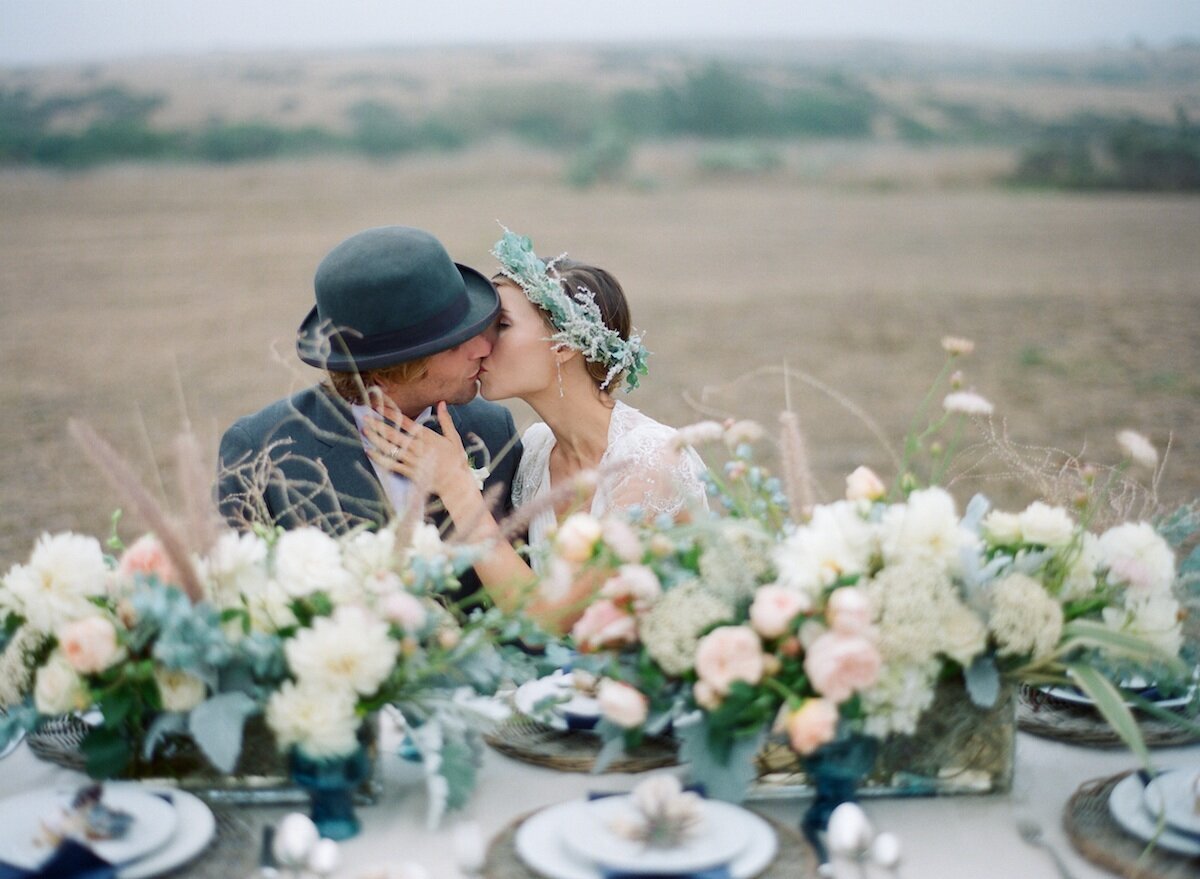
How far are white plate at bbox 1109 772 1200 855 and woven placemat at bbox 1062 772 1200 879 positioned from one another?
0.01 meters

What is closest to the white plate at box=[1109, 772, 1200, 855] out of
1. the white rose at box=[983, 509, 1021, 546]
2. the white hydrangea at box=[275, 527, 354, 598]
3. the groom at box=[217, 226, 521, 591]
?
the white rose at box=[983, 509, 1021, 546]

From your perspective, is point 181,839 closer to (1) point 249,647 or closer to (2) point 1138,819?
(1) point 249,647

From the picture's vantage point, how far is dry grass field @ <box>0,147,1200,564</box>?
12352 mm

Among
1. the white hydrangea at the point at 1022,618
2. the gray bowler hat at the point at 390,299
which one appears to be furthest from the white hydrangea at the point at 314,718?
the gray bowler hat at the point at 390,299

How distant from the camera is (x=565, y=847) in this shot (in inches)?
71.9

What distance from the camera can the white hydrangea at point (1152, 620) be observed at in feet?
6.54

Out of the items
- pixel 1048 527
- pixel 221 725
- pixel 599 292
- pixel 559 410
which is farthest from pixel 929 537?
pixel 559 410

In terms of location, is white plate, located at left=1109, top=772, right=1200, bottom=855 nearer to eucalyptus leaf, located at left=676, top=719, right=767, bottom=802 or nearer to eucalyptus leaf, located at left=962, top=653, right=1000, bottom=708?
eucalyptus leaf, located at left=962, top=653, right=1000, bottom=708

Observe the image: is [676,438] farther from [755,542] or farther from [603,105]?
[603,105]

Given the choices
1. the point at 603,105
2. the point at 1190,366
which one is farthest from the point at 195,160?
the point at 1190,366

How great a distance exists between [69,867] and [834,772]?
3.60 ft

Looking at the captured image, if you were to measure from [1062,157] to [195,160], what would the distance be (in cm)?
2476

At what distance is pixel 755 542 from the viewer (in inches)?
79.6

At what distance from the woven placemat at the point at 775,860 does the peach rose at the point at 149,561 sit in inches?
24.4
